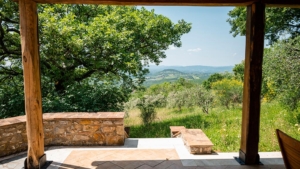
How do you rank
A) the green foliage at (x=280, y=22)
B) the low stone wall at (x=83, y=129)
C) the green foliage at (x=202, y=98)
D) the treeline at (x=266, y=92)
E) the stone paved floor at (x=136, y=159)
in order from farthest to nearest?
the green foliage at (x=202, y=98), the green foliage at (x=280, y=22), the treeline at (x=266, y=92), the low stone wall at (x=83, y=129), the stone paved floor at (x=136, y=159)

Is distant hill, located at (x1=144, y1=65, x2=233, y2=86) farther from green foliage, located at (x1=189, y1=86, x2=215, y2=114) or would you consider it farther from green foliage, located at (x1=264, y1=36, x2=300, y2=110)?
green foliage, located at (x1=264, y1=36, x2=300, y2=110)

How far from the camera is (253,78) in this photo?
2.85m

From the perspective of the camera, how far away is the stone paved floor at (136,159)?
296cm

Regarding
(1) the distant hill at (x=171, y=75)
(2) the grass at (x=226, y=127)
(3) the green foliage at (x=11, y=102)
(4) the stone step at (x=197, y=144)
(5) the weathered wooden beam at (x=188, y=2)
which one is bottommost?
(2) the grass at (x=226, y=127)

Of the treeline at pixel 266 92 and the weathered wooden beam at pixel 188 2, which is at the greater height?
the weathered wooden beam at pixel 188 2

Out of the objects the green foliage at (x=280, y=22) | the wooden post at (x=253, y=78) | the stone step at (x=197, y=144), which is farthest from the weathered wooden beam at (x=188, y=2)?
the green foliage at (x=280, y=22)

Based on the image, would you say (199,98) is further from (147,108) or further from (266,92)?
(147,108)

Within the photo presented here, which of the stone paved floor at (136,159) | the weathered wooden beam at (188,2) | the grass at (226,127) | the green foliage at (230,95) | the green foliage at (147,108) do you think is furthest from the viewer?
the green foliage at (230,95)

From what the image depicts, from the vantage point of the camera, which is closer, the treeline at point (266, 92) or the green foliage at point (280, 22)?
the treeline at point (266, 92)

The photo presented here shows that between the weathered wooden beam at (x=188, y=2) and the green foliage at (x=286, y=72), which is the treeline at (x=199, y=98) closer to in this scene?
the green foliage at (x=286, y=72)

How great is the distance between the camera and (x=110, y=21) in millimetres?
6367

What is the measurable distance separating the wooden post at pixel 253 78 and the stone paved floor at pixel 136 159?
1.10 ft

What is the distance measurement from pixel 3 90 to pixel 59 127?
3.38 m

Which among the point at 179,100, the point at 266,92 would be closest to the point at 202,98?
the point at 179,100
